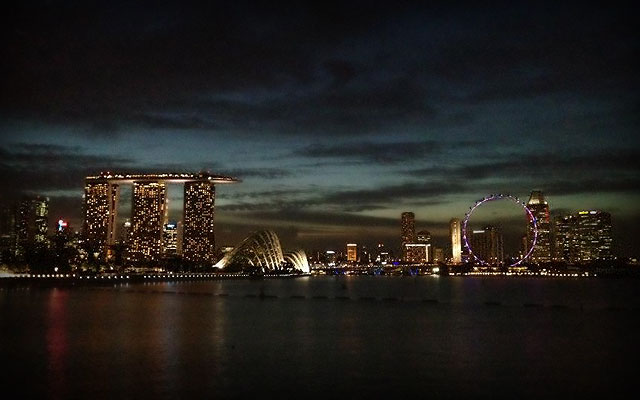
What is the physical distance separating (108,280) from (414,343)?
97.8 m

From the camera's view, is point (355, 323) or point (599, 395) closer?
point (599, 395)

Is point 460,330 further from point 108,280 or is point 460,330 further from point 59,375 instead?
point 108,280

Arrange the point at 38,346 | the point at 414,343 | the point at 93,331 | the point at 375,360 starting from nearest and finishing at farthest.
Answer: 1. the point at 375,360
2. the point at 38,346
3. the point at 414,343
4. the point at 93,331

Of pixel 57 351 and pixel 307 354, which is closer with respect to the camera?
pixel 57 351

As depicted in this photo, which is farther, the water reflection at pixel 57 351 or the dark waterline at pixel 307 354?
the dark waterline at pixel 307 354

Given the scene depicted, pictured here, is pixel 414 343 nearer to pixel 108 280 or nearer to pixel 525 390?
pixel 525 390

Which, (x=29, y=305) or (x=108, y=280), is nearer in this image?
(x=29, y=305)

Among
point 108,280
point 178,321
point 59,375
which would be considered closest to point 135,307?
point 178,321

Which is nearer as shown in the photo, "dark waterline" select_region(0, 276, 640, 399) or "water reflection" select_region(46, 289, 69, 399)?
"water reflection" select_region(46, 289, 69, 399)

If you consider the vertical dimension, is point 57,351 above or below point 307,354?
above

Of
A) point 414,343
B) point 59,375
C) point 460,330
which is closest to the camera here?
point 59,375

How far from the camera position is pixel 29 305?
55656 millimetres

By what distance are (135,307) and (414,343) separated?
31.5 meters

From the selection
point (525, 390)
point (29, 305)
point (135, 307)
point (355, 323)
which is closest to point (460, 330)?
point (355, 323)
